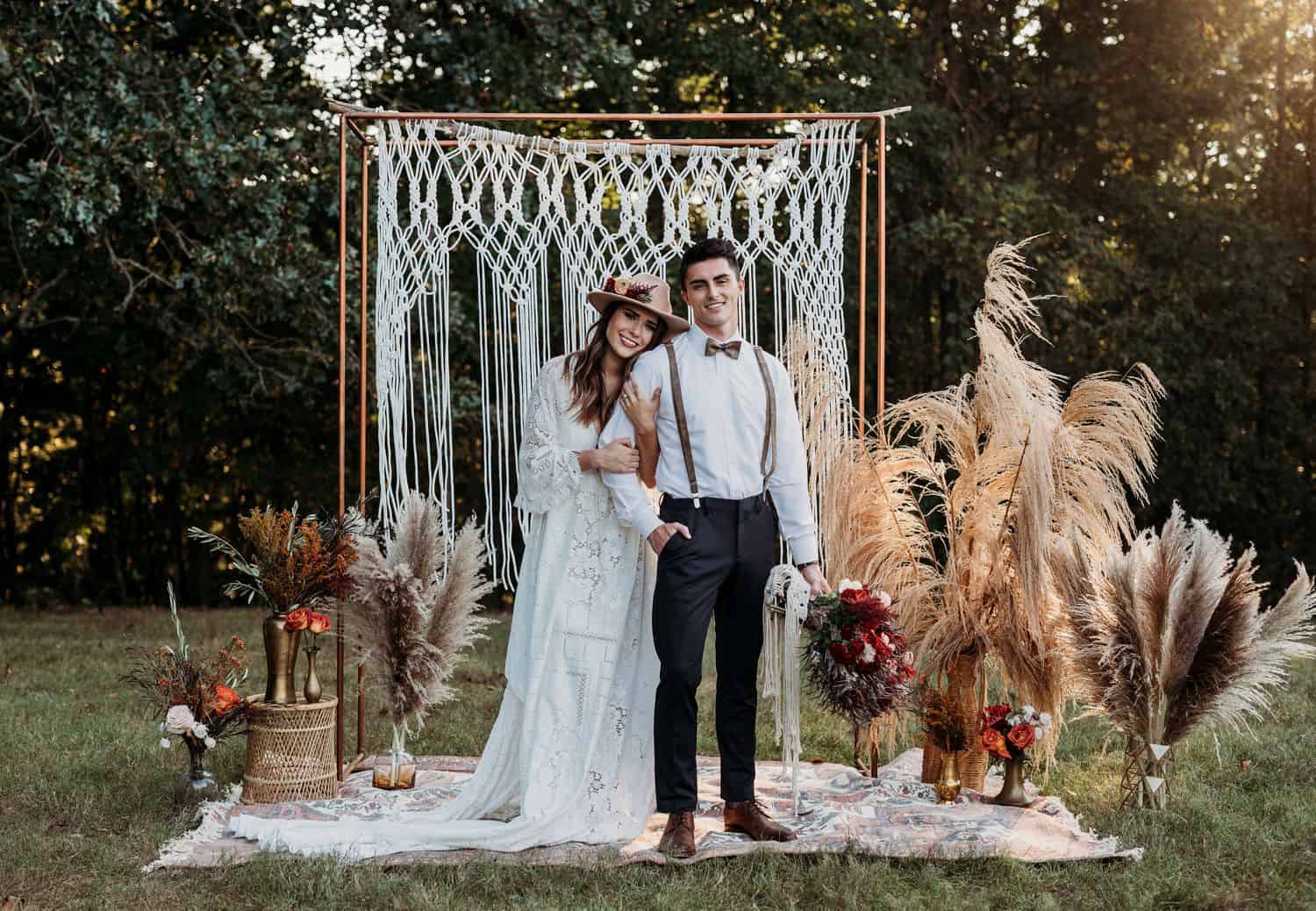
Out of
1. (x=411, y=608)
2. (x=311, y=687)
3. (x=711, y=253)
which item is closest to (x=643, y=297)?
(x=711, y=253)

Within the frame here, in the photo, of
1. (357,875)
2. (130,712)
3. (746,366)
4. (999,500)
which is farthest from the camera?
(130,712)

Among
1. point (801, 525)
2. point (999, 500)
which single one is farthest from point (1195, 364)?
point (801, 525)

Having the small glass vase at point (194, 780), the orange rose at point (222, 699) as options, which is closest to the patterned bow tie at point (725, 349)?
the orange rose at point (222, 699)

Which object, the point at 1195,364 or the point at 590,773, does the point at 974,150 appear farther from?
the point at 590,773

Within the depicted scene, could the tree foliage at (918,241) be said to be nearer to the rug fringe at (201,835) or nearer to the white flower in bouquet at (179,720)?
the white flower in bouquet at (179,720)

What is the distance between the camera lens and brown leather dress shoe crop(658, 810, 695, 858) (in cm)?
313

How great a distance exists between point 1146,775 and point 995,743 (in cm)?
43

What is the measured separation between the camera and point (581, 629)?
3393 mm

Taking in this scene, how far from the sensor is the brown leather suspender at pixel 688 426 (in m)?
3.16

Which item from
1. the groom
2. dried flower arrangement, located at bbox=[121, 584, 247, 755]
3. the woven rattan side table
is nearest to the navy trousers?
the groom

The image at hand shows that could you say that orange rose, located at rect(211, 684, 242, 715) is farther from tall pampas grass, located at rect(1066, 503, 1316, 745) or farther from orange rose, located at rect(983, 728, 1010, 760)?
tall pampas grass, located at rect(1066, 503, 1316, 745)

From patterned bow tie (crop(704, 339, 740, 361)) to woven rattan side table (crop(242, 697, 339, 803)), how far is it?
5.18ft

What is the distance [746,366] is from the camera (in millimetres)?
3264

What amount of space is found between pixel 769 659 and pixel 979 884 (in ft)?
2.65
